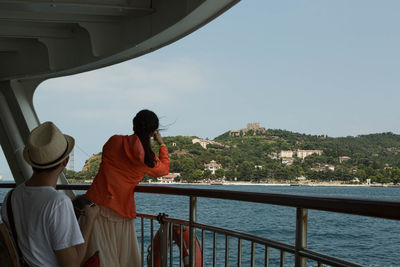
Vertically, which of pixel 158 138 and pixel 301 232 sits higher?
pixel 158 138

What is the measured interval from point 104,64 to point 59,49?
0.69 meters

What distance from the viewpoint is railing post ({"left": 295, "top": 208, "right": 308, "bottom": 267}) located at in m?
1.58

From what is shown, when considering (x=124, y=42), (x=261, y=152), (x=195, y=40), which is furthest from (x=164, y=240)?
(x=195, y=40)

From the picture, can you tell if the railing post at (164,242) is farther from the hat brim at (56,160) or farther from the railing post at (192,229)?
the hat brim at (56,160)

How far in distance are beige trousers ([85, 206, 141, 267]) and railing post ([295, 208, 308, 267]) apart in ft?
5.48

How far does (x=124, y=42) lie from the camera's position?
5.05m

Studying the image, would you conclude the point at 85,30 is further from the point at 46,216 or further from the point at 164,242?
the point at 46,216

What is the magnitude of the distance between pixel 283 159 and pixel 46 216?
6889cm

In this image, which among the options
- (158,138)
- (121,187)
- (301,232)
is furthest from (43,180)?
(158,138)

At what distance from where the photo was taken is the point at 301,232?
158cm

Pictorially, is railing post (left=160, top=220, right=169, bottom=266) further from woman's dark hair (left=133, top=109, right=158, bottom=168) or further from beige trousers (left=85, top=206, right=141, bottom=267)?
woman's dark hair (left=133, top=109, right=158, bottom=168)

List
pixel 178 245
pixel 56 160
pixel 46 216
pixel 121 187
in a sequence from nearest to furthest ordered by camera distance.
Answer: pixel 46 216
pixel 56 160
pixel 178 245
pixel 121 187

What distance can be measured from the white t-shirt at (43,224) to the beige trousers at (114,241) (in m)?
1.34

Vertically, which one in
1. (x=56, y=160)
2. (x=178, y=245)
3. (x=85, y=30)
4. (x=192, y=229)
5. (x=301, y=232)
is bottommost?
(x=178, y=245)
